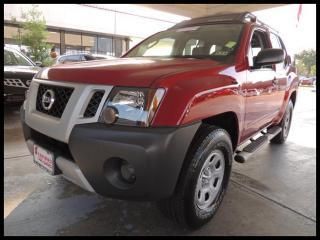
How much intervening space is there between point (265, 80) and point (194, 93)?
1631 millimetres

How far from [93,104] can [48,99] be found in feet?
1.77

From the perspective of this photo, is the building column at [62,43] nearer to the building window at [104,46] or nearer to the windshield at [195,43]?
the building window at [104,46]

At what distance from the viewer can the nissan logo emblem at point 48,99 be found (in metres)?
2.45

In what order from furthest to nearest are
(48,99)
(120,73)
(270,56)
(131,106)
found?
(270,56) → (48,99) → (120,73) → (131,106)

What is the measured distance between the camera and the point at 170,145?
2.00m

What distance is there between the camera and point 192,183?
7.54 feet

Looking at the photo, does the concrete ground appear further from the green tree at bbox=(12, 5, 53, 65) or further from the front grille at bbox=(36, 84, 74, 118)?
the green tree at bbox=(12, 5, 53, 65)

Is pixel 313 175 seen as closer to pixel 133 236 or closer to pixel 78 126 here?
pixel 133 236

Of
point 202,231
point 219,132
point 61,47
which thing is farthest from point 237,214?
point 61,47

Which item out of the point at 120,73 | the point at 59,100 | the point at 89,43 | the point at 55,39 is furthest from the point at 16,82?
the point at 89,43

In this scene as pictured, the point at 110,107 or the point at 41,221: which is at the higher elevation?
the point at 110,107

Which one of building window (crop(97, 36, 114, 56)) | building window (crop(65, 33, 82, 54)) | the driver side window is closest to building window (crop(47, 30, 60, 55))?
building window (crop(65, 33, 82, 54))

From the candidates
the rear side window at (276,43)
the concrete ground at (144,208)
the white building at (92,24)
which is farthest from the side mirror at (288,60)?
the white building at (92,24)

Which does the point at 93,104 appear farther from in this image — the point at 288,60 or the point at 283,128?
the point at 283,128
